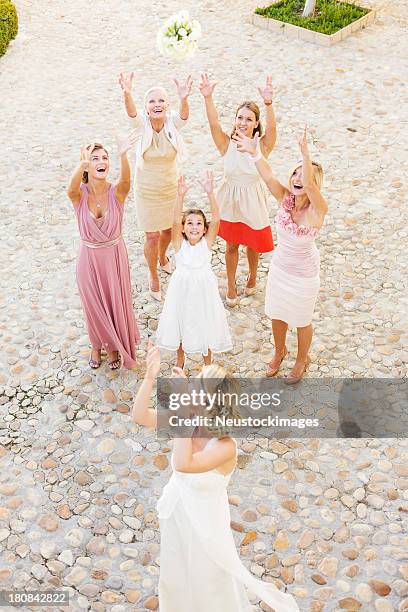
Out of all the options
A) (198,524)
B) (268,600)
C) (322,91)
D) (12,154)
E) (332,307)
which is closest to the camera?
(198,524)

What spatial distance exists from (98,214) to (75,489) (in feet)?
6.79

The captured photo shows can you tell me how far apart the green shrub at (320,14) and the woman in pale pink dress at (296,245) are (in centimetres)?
698

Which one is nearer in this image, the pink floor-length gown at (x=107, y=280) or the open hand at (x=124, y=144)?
the open hand at (x=124, y=144)

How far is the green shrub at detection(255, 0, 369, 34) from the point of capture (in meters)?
11.9

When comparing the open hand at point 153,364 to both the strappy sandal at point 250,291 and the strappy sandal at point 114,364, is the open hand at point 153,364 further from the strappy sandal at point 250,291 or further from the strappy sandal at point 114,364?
the strappy sandal at point 250,291

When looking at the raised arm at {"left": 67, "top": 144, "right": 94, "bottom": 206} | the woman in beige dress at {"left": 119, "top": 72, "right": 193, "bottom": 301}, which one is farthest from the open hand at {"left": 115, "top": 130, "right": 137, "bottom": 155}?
the woman in beige dress at {"left": 119, "top": 72, "right": 193, "bottom": 301}

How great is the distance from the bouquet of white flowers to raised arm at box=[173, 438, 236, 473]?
4580 millimetres

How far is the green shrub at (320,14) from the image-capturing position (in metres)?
11.9

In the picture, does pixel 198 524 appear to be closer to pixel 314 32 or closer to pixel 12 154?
pixel 12 154

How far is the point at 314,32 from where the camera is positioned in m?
11.6

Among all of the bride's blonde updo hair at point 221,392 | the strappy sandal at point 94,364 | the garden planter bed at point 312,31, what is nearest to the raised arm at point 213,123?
the strappy sandal at point 94,364

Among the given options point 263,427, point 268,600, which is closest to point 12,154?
point 263,427

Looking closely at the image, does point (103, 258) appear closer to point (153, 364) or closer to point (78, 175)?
point (78, 175)

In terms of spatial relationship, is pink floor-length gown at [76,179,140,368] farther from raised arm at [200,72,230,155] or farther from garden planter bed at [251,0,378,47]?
garden planter bed at [251,0,378,47]
